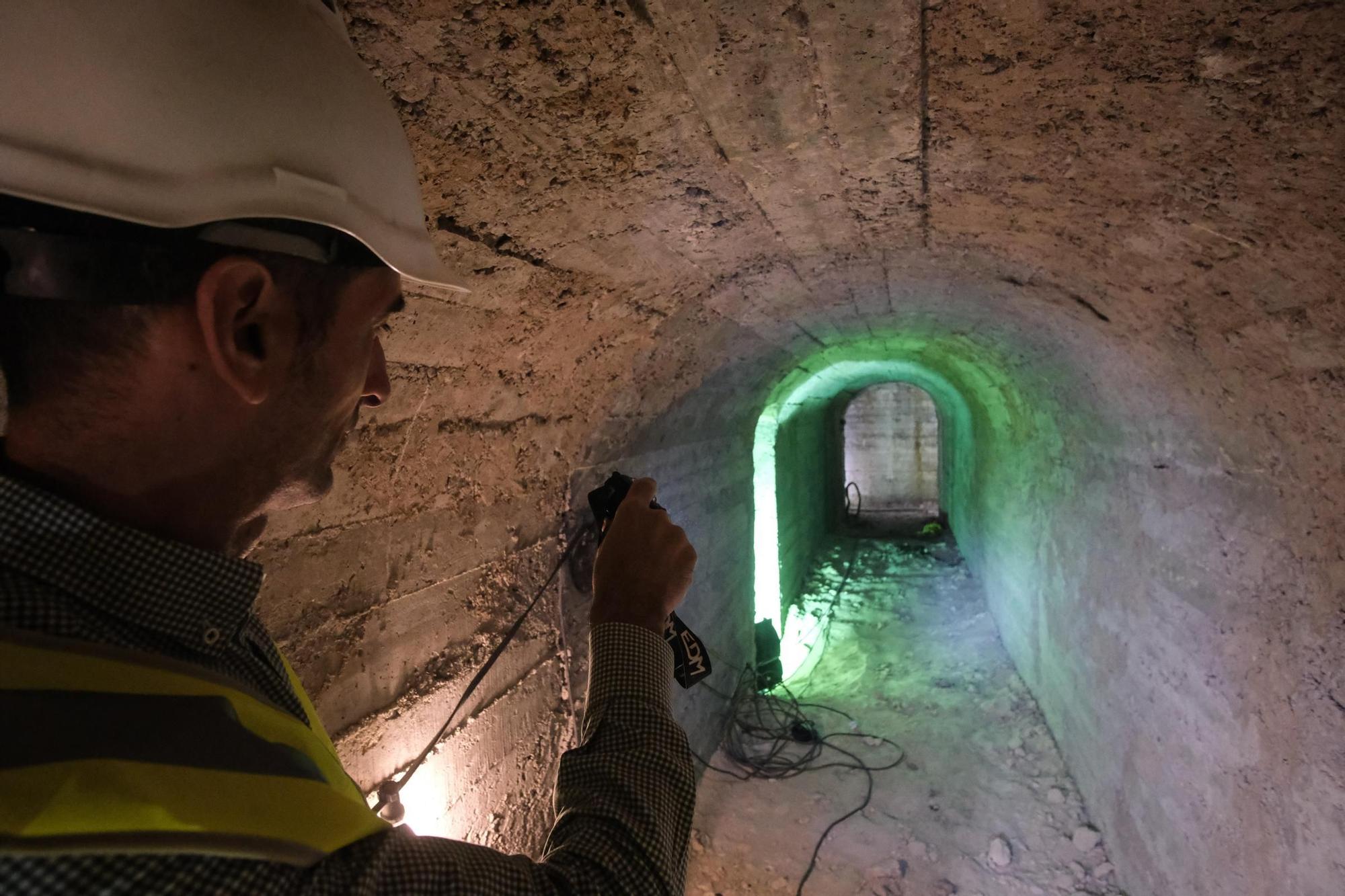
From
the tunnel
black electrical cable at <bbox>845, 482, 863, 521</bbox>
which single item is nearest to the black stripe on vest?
the tunnel

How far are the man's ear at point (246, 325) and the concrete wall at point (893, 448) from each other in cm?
1424

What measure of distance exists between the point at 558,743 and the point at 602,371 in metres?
1.47

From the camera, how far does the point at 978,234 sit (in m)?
2.22

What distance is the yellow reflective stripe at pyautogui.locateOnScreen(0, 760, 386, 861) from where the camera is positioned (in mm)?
474

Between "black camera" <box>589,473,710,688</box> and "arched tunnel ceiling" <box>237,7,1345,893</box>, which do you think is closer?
"arched tunnel ceiling" <box>237,7,1345,893</box>

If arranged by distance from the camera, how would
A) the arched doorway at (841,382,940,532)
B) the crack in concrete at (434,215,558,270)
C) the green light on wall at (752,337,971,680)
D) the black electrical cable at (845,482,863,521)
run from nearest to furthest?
the crack in concrete at (434,215,558,270) → the green light on wall at (752,337,971,680) → the black electrical cable at (845,482,863,521) → the arched doorway at (841,382,940,532)

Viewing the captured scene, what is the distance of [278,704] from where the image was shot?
2.97 ft

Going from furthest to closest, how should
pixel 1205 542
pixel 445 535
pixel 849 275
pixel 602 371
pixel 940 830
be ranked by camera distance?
1. pixel 940 830
2. pixel 849 275
3. pixel 602 371
4. pixel 1205 542
5. pixel 445 535

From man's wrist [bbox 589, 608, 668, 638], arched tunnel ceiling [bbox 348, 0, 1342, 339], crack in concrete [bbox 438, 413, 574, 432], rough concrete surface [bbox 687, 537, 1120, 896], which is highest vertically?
arched tunnel ceiling [bbox 348, 0, 1342, 339]

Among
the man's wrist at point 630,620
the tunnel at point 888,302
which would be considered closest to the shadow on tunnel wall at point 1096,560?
the tunnel at point 888,302

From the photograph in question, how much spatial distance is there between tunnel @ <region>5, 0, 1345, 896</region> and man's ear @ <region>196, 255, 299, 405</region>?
1.60 ft

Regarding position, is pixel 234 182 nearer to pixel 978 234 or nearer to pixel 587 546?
pixel 587 546

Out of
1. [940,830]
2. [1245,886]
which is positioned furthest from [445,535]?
[940,830]

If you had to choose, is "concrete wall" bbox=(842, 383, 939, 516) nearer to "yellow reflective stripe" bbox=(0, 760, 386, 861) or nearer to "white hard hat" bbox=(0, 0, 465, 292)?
"white hard hat" bbox=(0, 0, 465, 292)
